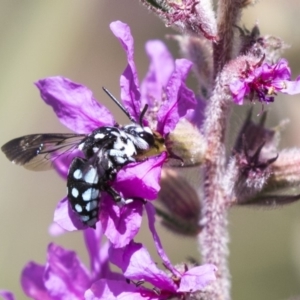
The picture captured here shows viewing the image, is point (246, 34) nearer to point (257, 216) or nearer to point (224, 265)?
point (224, 265)

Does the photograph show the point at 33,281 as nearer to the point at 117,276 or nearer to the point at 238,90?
the point at 117,276

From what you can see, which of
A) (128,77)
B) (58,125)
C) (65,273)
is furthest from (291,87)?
(58,125)

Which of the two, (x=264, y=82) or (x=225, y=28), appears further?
(x=225, y=28)

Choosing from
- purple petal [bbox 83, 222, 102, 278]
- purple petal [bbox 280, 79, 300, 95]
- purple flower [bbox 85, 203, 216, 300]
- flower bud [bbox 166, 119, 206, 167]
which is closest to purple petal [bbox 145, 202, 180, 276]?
purple flower [bbox 85, 203, 216, 300]

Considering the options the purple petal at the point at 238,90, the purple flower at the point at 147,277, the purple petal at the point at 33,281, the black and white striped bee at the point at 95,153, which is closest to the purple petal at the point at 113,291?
the purple flower at the point at 147,277

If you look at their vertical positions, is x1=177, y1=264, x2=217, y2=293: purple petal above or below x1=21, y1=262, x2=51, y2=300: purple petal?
below

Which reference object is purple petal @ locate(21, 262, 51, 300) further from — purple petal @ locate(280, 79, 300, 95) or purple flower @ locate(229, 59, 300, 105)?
purple petal @ locate(280, 79, 300, 95)

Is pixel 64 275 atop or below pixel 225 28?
below

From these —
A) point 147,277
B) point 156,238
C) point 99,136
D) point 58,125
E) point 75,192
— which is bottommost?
point 147,277
